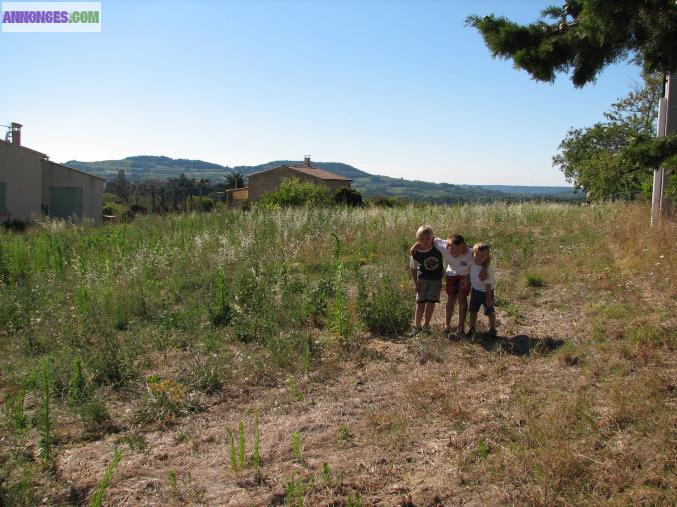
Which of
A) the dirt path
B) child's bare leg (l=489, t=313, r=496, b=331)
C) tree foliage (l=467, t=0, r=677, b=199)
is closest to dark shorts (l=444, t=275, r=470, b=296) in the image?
child's bare leg (l=489, t=313, r=496, b=331)

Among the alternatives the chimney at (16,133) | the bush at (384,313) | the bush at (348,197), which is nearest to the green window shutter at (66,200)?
the chimney at (16,133)

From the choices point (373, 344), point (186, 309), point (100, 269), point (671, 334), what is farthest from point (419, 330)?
point (100, 269)

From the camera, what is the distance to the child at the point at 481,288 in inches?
223

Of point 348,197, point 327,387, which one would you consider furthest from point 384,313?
point 348,197

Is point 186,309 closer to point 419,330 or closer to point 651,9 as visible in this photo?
point 419,330

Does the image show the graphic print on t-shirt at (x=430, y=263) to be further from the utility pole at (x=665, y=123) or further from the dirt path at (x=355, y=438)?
the utility pole at (x=665, y=123)

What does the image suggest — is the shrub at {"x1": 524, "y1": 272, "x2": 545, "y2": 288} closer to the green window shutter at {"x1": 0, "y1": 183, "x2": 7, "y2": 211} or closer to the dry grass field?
the dry grass field

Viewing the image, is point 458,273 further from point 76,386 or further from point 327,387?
point 76,386

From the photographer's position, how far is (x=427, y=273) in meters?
6.03

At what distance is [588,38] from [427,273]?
8.96 feet

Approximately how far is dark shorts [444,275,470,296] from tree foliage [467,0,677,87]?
2190 millimetres

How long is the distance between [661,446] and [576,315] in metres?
3.25

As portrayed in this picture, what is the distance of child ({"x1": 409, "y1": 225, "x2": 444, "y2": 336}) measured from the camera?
19.6 ft

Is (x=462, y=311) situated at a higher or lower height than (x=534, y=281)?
lower
